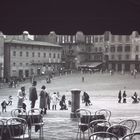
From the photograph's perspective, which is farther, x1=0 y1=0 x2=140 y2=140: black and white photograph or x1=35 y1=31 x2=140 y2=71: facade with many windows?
x1=35 y1=31 x2=140 y2=71: facade with many windows

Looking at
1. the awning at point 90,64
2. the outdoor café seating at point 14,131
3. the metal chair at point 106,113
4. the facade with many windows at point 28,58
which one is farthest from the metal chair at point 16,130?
the awning at point 90,64

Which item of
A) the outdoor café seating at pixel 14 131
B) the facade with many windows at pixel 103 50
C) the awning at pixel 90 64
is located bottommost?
the outdoor café seating at pixel 14 131

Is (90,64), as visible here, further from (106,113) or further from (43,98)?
(106,113)

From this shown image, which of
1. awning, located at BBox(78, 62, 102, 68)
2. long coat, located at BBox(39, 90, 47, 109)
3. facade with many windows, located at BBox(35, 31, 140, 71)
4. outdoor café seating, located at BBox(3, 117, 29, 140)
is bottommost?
outdoor café seating, located at BBox(3, 117, 29, 140)

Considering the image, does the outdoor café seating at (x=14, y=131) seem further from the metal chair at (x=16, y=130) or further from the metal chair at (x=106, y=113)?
the metal chair at (x=106, y=113)

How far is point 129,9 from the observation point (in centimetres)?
570

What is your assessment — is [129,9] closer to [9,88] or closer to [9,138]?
[9,138]

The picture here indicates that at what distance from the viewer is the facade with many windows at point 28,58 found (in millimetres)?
65019

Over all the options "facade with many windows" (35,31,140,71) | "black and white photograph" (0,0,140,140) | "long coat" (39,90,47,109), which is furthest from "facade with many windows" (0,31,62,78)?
"long coat" (39,90,47,109)

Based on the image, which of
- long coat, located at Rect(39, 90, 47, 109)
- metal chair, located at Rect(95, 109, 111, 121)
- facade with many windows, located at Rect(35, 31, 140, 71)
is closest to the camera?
metal chair, located at Rect(95, 109, 111, 121)

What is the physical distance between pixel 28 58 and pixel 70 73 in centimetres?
828

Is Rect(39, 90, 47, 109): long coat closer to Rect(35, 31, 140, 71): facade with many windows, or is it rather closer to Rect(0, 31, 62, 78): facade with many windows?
Rect(0, 31, 62, 78): facade with many windows

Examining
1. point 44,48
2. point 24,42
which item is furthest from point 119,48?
point 24,42

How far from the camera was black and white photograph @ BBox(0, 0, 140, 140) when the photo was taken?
20.8ft
